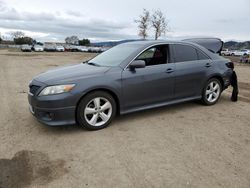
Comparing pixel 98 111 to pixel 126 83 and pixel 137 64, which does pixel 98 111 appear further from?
pixel 137 64

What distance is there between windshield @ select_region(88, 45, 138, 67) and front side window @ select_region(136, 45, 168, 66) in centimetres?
27

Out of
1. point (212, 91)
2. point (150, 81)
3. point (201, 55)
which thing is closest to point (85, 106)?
point (150, 81)

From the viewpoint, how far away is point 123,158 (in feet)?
11.0

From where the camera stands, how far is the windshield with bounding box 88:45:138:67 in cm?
475

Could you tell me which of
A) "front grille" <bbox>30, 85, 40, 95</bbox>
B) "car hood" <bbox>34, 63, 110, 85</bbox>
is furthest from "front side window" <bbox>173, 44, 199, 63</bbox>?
"front grille" <bbox>30, 85, 40, 95</bbox>

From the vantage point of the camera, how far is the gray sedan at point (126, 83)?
4.03 meters

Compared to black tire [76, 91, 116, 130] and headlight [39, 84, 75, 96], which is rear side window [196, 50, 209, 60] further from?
headlight [39, 84, 75, 96]

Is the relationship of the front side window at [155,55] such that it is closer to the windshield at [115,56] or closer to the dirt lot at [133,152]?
the windshield at [115,56]

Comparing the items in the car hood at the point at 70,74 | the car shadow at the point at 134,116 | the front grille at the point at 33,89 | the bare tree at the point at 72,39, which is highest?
the bare tree at the point at 72,39

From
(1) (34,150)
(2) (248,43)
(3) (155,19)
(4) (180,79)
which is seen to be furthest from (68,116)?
(2) (248,43)

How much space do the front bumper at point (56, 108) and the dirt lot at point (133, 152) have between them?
10.3 inches

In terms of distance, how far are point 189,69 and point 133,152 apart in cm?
263

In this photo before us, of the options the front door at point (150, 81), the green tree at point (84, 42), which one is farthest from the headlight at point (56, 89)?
the green tree at point (84, 42)

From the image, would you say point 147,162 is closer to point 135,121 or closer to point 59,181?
point 59,181
